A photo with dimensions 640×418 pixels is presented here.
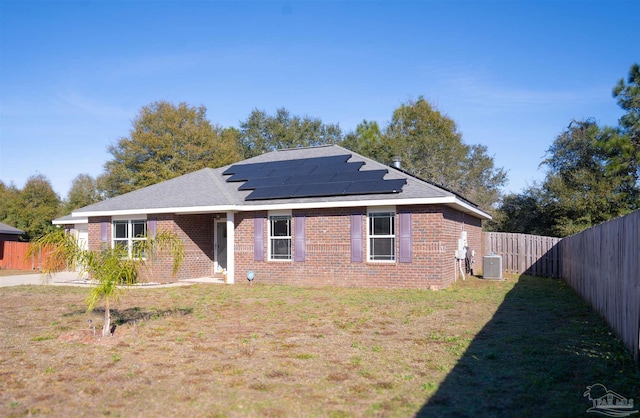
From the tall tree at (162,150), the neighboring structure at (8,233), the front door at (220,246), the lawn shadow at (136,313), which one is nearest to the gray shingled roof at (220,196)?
the front door at (220,246)

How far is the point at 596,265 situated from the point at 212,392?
27.2 ft

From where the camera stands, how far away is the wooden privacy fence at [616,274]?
21.5 ft

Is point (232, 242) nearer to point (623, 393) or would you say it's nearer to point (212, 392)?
point (212, 392)

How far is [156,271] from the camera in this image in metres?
19.2

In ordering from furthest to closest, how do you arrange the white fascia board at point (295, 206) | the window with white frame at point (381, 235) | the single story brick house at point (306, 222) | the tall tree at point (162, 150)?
1. the tall tree at point (162, 150)
2. the window with white frame at point (381, 235)
3. the single story brick house at point (306, 222)
4. the white fascia board at point (295, 206)

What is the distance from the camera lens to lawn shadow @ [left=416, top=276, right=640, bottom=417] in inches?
204

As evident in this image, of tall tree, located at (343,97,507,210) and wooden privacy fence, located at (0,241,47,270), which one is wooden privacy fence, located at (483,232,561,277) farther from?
wooden privacy fence, located at (0,241,47,270)

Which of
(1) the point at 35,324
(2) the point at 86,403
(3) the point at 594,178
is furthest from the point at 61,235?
(3) the point at 594,178

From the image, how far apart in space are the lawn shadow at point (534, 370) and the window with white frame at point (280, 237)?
890cm

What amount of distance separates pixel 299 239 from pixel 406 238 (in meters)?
3.67

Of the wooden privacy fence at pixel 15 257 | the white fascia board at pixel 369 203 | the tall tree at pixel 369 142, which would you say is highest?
the tall tree at pixel 369 142

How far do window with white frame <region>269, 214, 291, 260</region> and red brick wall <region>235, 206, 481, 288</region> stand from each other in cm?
22

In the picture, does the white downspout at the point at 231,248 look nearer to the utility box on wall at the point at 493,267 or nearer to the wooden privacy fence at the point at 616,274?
the utility box on wall at the point at 493,267

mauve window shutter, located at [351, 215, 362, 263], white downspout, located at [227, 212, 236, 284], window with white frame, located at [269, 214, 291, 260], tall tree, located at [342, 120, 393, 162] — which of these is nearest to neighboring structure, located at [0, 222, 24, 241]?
white downspout, located at [227, 212, 236, 284]
